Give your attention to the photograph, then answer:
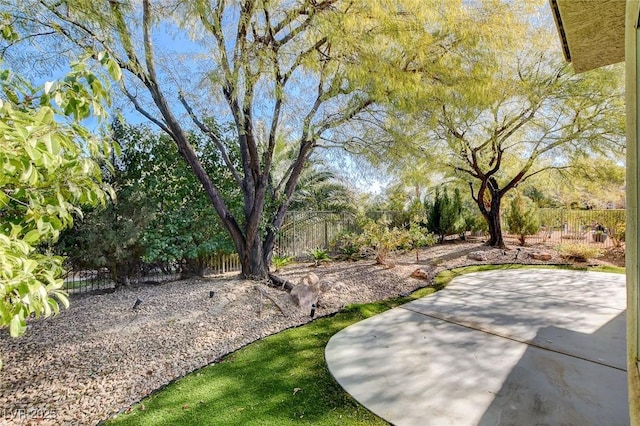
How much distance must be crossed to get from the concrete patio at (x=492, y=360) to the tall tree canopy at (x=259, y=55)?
3.44 meters

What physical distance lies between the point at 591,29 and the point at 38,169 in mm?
4895

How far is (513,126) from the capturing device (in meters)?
9.88

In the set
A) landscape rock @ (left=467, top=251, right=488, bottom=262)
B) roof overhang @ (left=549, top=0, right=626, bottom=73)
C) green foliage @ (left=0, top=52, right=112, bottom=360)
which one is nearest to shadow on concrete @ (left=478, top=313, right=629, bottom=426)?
green foliage @ (left=0, top=52, right=112, bottom=360)

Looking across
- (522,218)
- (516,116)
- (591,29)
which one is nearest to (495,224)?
(522,218)

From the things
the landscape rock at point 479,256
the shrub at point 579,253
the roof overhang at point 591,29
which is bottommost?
the landscape rock at point 479,256

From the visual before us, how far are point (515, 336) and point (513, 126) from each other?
8.26 meters

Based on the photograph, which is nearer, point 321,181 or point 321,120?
point 321,120

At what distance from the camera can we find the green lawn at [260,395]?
99.2 inches

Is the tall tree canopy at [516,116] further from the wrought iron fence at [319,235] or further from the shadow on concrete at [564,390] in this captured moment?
the shadow on concrete at [564,390]

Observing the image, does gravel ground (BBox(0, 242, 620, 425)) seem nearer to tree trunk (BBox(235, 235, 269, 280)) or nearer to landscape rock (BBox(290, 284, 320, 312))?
landscape rock (BBox(290, 284, 320, 312))

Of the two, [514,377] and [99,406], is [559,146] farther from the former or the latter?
[99,406]

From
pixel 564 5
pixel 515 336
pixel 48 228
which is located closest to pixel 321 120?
pixel 564 5

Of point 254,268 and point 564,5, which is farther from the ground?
point 564,5

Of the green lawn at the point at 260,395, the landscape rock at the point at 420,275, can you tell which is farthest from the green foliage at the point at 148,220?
the landscape rock at the point at 420,275
